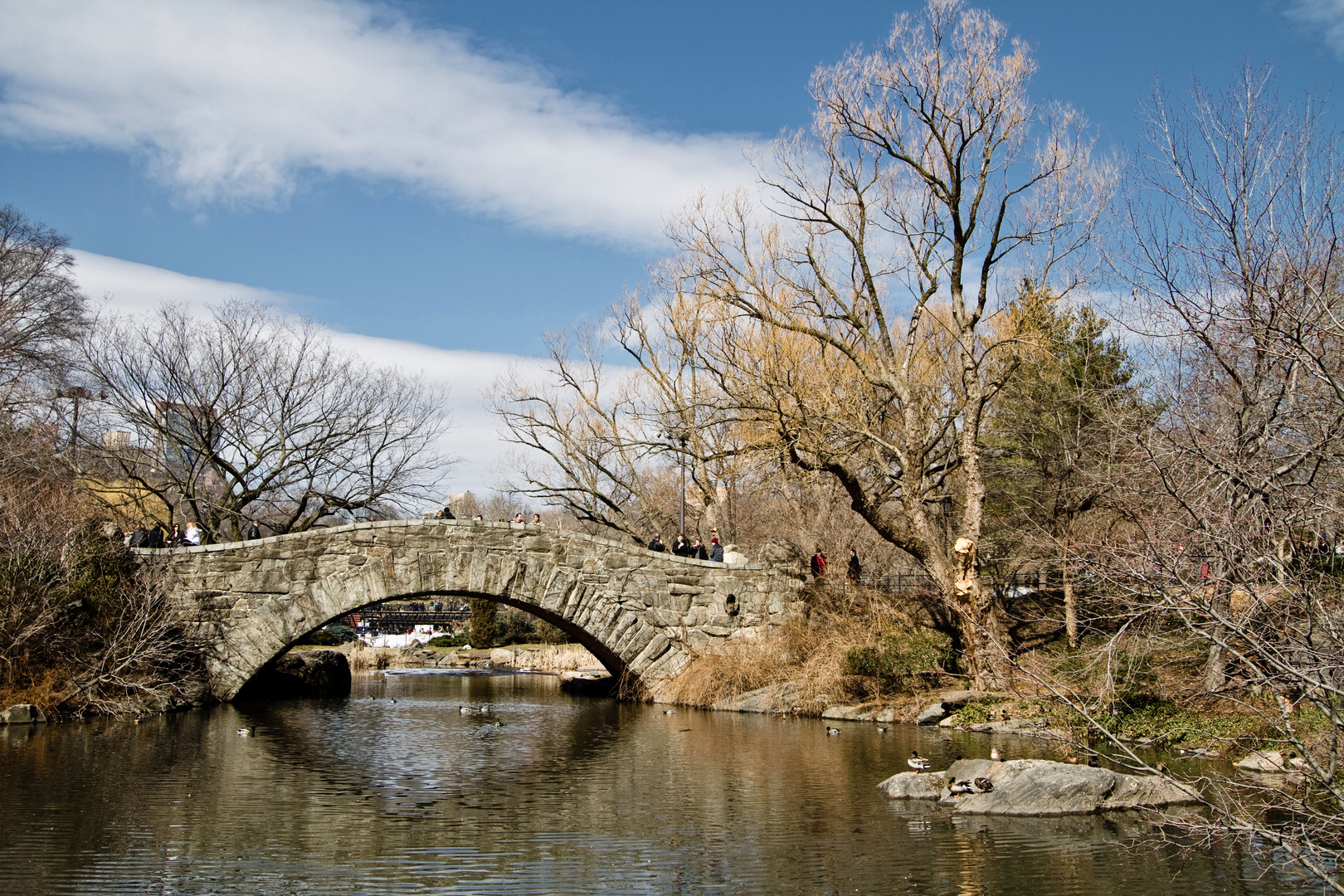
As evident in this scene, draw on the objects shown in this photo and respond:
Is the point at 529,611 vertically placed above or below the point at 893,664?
above

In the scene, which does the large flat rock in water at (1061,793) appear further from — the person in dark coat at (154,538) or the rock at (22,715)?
the person in dark coat at (154,538)

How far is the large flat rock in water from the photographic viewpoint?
9234mm

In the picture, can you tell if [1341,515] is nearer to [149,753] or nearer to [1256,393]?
[1256,393]

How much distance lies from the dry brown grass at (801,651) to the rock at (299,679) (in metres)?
7.94

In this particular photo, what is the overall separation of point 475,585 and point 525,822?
8469 millimetres

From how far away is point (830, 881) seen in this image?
6984 mm

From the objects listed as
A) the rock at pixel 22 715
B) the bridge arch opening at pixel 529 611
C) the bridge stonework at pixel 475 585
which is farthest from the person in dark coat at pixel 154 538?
the rock at pixel 22 715

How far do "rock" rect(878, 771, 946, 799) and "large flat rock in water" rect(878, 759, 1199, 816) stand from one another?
0.16 meters

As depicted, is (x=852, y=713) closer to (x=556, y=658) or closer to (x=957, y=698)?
(x=957, y=698)

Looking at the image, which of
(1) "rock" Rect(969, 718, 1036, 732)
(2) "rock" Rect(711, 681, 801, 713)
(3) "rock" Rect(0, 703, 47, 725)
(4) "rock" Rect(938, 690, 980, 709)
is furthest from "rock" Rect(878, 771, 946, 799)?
(3) "rock" Rect(0, 703, 47, 725)

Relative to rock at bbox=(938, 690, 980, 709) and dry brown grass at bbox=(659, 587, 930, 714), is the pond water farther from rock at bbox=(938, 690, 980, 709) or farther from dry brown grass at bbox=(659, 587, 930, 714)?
dry brown grass at bbox=(659, 587, 930, 714)

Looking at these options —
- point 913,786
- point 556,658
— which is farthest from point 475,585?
point 556,658

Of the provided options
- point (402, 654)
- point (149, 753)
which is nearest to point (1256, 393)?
point (149, 753)

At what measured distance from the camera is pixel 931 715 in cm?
1541
